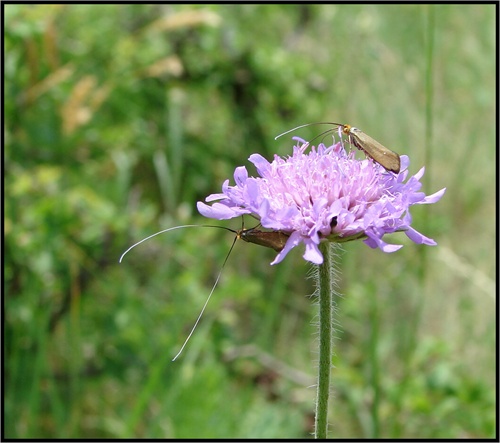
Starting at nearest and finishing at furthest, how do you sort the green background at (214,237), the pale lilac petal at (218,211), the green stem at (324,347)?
the green stem at (324,347) < the pale lilac petal at (218,211) < the green background at (214,237)

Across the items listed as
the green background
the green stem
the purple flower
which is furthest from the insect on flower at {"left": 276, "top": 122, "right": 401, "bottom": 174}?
the green background

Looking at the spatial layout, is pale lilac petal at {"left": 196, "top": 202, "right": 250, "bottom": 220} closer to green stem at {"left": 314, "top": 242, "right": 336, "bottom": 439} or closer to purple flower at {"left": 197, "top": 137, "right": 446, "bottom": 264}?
purple flower at {"left": 197, "top": 137, "right": 446, "bottom": 264}

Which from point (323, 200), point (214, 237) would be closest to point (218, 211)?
point (323, 200)

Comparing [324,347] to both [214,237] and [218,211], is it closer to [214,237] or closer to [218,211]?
[218,211]

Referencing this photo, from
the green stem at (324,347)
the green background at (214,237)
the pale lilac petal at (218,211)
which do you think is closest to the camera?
the green stem at (324,347)

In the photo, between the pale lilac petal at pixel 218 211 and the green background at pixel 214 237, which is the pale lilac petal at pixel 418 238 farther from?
the green background at pixel 214 237

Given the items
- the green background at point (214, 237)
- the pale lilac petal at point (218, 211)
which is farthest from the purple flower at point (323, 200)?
the green background at point (214, 237)
